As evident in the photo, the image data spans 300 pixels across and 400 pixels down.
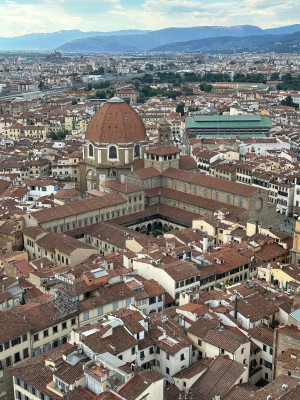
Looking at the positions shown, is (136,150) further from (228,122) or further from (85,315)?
(85,315)

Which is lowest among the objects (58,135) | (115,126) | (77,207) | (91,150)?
(58,135)

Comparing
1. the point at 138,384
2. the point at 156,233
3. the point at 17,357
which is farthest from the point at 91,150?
the point at 138,384

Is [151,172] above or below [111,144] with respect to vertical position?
below

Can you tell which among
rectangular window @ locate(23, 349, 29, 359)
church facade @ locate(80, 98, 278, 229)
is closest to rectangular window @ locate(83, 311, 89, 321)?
rectangular window @ locate(23, 349, 29, 359)

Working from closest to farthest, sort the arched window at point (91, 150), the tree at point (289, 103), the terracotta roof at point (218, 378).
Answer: the terracotta roof at point (218, 378) < the arched window at point (91, 150) < the tree at point (289, 103)

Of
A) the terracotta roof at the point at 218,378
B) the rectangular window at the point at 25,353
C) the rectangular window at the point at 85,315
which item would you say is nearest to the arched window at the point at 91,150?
the rectangular window at the point at 85,315

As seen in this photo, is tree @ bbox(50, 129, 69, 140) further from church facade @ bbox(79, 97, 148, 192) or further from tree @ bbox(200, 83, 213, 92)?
tree @ bbox(200, 83, 213, 92)

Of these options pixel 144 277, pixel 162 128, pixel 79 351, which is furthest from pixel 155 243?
pixel 162 128

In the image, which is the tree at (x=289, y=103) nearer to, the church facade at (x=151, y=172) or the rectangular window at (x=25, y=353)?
→ the church facade at (x=151, y=172)

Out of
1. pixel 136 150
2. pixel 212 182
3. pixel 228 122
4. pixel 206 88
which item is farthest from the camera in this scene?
pixel 206 88
